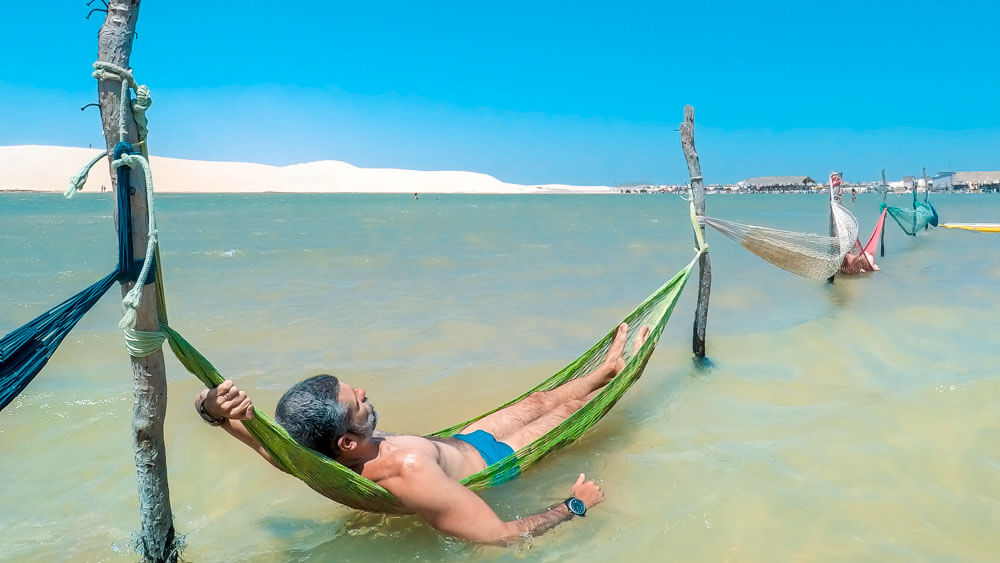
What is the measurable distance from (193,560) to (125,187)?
59.2 inches

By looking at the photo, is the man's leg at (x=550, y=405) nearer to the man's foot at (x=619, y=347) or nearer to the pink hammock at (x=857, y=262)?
the man's foot at (x=619, y=347)

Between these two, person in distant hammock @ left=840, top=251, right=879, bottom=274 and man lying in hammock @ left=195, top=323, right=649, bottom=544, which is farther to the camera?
person in distant hammock @ left=840, top=251, right=879, bottom=274

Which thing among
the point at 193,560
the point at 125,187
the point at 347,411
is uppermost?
the point at 125,187

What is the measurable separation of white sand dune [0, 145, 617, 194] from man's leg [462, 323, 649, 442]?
5544cm

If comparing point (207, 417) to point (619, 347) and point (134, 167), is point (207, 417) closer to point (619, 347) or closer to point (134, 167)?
point (134, 167)

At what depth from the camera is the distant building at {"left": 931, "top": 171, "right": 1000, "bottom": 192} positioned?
73.4 m

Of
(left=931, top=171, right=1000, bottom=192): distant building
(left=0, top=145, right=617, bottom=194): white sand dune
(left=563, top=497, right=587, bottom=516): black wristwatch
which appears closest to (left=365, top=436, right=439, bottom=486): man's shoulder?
(left=563, top=497, right=587, bottom=516): black wristwatch

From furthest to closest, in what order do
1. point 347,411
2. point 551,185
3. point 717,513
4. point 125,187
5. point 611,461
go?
point 551,185
point 611,461
point 717,513
point 347,411
point 125,187

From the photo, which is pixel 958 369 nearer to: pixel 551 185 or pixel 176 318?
pixel 176 318

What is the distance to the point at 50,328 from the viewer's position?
174 centimetres

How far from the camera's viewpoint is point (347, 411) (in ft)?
7.24

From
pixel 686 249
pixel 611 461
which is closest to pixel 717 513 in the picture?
pixel 611 461

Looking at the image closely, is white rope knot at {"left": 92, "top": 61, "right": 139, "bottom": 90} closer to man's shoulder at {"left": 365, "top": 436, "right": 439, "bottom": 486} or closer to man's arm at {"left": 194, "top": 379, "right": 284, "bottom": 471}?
man's arm at {"left": 194, "top": 379, "right": 284, "bottom": 471}

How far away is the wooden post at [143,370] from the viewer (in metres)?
1.81
